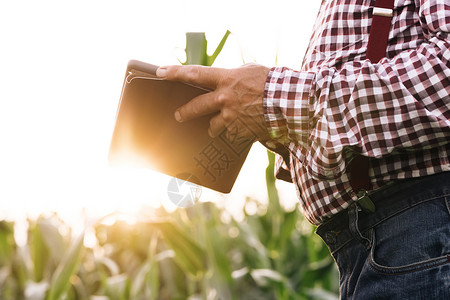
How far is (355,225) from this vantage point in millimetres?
684

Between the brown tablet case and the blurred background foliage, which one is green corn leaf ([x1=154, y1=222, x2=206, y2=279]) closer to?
the blurred background foliage

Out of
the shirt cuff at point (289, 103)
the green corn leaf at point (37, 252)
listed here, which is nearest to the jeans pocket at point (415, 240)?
the shirt cuff at point (289, 103)

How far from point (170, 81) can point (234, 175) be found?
18 centimetres

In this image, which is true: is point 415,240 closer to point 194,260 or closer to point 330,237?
point 330,237

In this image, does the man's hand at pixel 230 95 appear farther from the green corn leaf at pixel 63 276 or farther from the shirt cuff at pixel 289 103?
the green corn leaf at pixel 63 276

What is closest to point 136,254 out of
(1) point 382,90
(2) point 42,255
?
(2) point 42,255


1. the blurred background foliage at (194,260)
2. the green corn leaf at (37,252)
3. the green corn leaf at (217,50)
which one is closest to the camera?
the green corn leaf at (217,50)

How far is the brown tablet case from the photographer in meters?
0.70

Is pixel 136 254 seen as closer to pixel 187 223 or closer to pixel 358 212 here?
A: pixel 187 223

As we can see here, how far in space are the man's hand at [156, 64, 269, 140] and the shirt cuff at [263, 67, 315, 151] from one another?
0.01 metres

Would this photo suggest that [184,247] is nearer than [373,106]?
No

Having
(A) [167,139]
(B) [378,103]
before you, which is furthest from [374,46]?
(A) [167,139]

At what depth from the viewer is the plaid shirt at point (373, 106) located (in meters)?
0.61

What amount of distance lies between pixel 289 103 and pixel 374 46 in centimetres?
13
